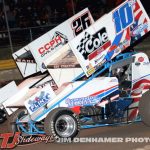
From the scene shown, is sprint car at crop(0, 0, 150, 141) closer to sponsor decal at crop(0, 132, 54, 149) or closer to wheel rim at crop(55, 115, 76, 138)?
wheel rim at crop(55, 115, 76, 138)

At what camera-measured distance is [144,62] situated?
8.04m

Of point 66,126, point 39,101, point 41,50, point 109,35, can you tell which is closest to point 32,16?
point 41,50

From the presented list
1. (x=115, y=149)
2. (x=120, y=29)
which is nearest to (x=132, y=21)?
(x=120, y=29)

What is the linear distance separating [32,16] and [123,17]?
6.21 meters

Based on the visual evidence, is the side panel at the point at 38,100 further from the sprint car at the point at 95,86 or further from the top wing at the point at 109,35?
the top wing at the point at 109,35

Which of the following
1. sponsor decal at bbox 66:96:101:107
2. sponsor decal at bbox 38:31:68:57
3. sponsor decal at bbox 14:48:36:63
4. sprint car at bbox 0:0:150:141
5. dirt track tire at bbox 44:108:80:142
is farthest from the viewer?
sponsor decal at bbox 38:31:68:57

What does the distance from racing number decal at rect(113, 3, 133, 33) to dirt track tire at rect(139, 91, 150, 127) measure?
46.4 inches

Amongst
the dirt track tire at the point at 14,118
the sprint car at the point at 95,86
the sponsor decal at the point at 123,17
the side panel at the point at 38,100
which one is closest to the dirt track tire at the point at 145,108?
the sprint car at the point at 95,86

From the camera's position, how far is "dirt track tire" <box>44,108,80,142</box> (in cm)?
700

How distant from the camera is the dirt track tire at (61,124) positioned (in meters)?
7.00

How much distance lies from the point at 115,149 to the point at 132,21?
2350 mm

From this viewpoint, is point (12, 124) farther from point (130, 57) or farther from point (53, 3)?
point (53, 3)

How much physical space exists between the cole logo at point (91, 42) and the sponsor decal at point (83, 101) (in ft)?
2.18

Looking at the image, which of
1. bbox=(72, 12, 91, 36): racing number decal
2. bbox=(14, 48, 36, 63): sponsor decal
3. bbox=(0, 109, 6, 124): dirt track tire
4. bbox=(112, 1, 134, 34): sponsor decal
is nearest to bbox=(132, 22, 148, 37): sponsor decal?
bbox=(112, 1, 134, 34): sponsor decal
